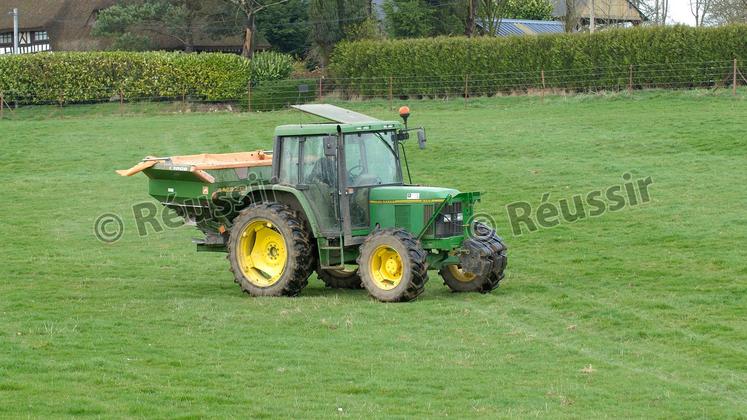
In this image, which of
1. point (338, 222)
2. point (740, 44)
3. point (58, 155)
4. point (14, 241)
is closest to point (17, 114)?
point (58, 155)

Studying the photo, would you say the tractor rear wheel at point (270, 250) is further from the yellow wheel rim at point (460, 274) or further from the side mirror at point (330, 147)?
the yellow wheel rim at point (460, 274)

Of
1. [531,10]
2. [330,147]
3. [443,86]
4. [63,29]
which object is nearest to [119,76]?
[443,86]

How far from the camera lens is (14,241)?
20812 millimetres

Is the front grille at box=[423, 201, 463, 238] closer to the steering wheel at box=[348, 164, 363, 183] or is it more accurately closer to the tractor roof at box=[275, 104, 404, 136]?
the steering wheel at box=[348, 164, 363, 183]

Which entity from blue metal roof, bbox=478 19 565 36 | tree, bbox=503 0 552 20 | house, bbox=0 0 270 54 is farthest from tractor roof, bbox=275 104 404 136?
tree, bbox=503 0 552 20

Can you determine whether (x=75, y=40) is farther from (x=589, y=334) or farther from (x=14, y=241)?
(x=589, y=334)

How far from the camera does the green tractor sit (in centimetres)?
1438

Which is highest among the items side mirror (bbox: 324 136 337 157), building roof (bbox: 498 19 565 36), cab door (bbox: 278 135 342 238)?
building roof (bbox: 498 19 565 36)

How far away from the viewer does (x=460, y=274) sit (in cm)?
1519

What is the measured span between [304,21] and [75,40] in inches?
506

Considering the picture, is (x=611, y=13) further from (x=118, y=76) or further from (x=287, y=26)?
(x=118, y=76)

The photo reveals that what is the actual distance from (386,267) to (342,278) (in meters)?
1.68

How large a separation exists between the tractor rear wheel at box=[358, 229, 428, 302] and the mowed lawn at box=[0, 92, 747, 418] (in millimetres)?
233

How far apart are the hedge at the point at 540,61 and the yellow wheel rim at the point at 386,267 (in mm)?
27665
